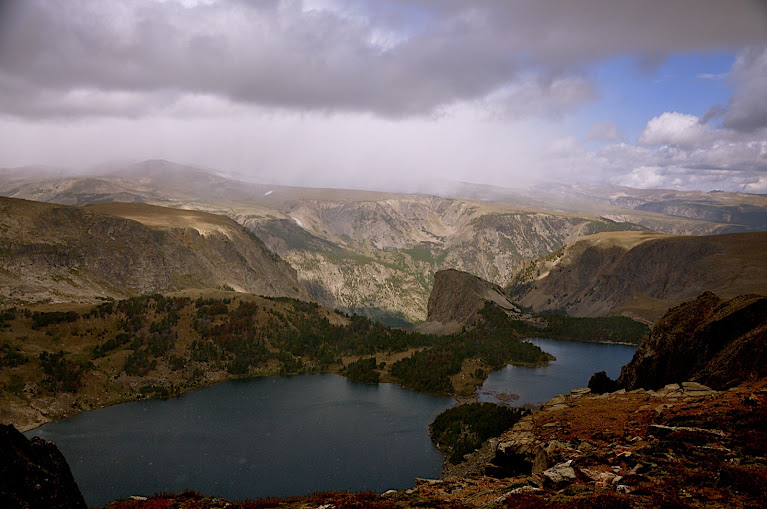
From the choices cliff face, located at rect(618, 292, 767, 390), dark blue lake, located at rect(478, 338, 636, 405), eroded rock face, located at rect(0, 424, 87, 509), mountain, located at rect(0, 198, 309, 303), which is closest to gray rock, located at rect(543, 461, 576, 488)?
cliff face, located at rect(618, 292, 767, 390)

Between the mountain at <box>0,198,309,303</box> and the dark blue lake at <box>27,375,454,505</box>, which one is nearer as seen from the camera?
the dark blue lake at <box>27,375,454,505</box>

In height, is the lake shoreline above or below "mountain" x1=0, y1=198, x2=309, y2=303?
below

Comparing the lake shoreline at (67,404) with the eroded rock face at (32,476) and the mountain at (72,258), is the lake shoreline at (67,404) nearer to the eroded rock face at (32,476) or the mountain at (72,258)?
the mountain at (72,258)

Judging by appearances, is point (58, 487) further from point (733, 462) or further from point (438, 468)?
point (438, 468)

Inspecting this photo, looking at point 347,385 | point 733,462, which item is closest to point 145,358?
point 347,385

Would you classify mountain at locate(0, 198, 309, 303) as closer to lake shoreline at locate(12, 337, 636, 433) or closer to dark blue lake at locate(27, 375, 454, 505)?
lake shoreline at locate(12, 337, 636, 433)

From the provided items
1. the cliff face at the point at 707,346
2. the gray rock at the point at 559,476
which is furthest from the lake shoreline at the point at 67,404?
the gray rock at the point at 559,476
